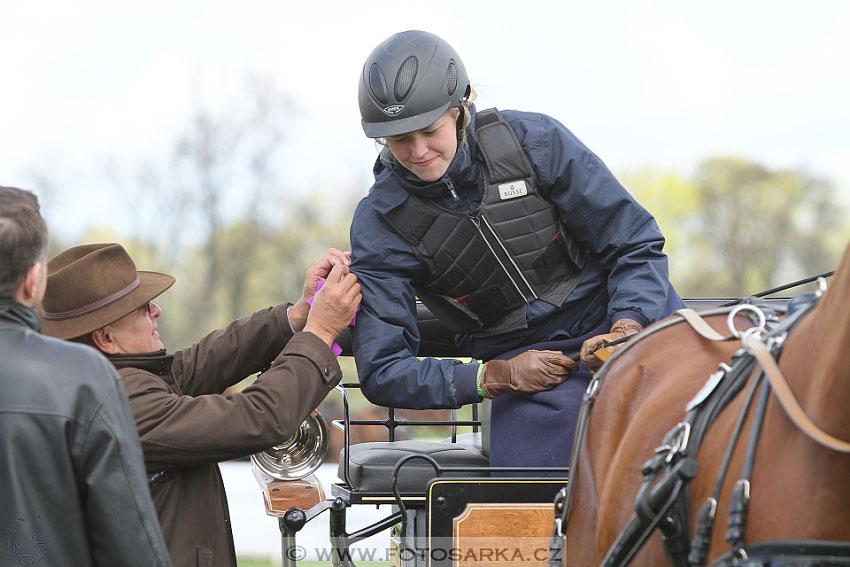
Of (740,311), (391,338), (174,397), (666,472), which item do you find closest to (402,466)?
(391,338)

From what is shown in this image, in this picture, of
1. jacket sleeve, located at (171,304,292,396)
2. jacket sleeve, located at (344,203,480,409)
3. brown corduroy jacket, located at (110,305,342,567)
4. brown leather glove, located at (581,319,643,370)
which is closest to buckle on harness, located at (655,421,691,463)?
brown leather glove, located at (581,319,643,370)

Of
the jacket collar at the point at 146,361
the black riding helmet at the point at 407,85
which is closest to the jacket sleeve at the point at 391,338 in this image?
the black riding helmet at the point at 407,85

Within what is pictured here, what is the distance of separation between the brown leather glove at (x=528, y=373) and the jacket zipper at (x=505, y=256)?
8.5 inches

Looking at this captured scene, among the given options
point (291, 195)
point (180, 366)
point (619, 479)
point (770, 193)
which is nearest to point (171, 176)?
point (291, 195)

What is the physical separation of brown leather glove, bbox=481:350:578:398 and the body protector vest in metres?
0.19

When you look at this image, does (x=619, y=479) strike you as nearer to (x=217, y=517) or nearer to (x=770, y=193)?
(x=217, y=517)

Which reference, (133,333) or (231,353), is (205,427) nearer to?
(133,333)

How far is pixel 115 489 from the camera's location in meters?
2.09

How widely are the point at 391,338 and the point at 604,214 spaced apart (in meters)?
0.83

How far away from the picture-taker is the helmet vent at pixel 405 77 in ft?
10.9

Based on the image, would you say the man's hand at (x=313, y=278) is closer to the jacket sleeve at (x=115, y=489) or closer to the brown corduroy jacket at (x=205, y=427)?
the brown corduroy jacket at (x=205, y=427)

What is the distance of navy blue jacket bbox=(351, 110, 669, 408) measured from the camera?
340cm

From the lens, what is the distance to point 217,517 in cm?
308

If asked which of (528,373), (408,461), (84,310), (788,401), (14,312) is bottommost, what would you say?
(408,461)
